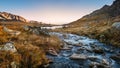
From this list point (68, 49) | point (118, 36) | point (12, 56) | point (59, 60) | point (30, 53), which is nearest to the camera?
point (12, 56)

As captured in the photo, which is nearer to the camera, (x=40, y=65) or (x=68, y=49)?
(x=40, y=65)

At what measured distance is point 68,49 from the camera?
82.4 ft

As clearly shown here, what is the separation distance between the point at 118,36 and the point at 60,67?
20.6m

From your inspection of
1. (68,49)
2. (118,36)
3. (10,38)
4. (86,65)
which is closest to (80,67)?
(86,65)

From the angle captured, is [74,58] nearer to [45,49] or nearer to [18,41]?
[45,49]

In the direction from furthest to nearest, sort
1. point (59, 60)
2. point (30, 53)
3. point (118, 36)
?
point (118, 36) < point (59, 60) < point (30, 53)

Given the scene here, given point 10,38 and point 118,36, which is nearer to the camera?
point 10,38

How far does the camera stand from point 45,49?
21.6 meters

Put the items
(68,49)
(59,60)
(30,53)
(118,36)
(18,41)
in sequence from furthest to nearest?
(118,36) < (68,49) < (18,41) < (59,60) < (30,53)

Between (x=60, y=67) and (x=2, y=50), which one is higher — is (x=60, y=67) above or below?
below

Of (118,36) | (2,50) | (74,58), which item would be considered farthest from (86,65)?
(118,36)

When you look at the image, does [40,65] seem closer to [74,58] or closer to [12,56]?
[12,56]

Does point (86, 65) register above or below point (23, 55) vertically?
below

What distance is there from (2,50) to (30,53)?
8.27ft
